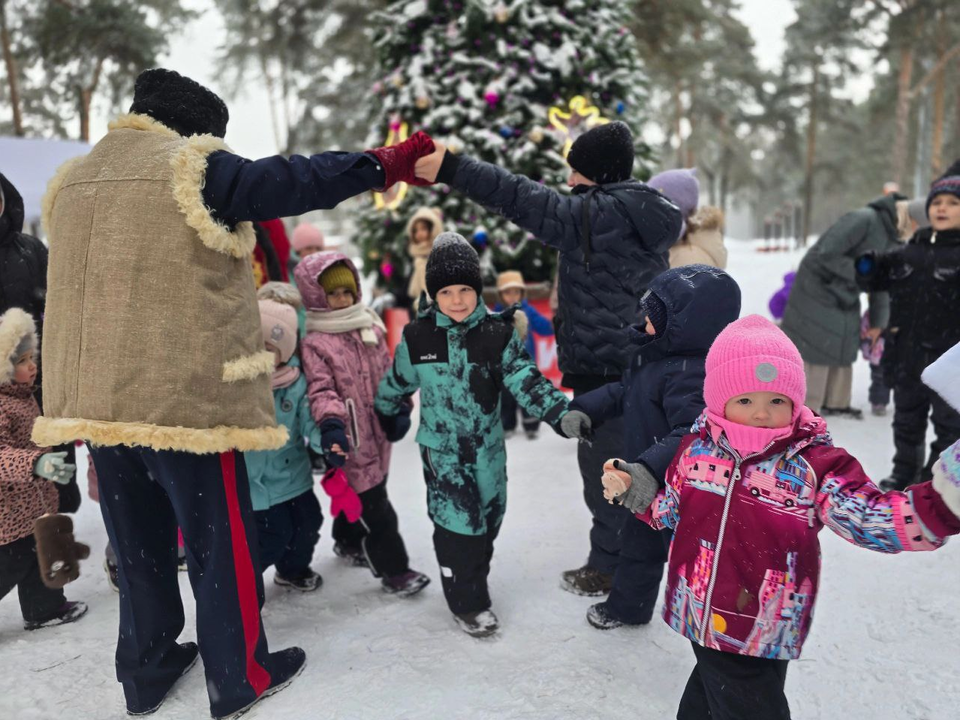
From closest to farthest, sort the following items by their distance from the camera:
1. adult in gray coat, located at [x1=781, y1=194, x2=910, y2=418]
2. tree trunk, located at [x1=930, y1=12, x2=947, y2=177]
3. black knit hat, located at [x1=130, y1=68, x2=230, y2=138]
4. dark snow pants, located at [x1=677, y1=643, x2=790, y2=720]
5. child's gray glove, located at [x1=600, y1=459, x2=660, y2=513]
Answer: dark snow pants, located at [x1=677, y1=643, x2=790, y2=720], child's gray glove, located at [x1=600, y1=459, x2=660, y2=513], black knit hat, located at [x1=130, y1=68, x2=230, y2=138], adult in gray coat, located at [x1=781, y1=194, x2=910, y2=418], tree trunk, located at [x1=930, y1=12, x2=947, y2=177]

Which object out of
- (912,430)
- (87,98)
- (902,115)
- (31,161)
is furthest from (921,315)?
(902,115)

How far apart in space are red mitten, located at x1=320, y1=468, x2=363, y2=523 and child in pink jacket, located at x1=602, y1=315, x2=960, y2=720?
63.0 inches

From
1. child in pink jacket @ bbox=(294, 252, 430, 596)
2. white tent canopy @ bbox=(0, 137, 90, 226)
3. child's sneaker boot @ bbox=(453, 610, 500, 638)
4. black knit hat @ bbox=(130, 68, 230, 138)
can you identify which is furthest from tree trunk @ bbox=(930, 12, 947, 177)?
black knit hat @ bbox=(130, 68, 230, 138)

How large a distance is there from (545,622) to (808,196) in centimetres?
2748

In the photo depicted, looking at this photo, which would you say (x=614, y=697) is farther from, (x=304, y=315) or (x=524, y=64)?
(x=524, y=64)

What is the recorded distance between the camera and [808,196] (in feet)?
86.4

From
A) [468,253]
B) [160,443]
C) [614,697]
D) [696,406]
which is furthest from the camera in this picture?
[468,253]

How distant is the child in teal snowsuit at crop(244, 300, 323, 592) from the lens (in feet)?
10.3

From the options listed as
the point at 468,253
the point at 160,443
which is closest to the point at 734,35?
the point at 468,253

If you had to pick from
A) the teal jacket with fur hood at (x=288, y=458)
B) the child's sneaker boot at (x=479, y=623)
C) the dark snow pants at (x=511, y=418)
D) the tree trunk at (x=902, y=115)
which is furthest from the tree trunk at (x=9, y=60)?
the tree trunk at (x=902, y=115)

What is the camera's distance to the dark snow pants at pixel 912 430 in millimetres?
4266

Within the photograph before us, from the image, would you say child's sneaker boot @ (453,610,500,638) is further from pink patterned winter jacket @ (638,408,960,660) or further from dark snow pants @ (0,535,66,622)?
dark snow pants @ (0,535,66,622)

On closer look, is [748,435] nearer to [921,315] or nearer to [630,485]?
[630,485]

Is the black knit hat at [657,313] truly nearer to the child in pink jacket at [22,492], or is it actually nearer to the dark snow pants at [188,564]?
the dark snow pants at [188,564]
